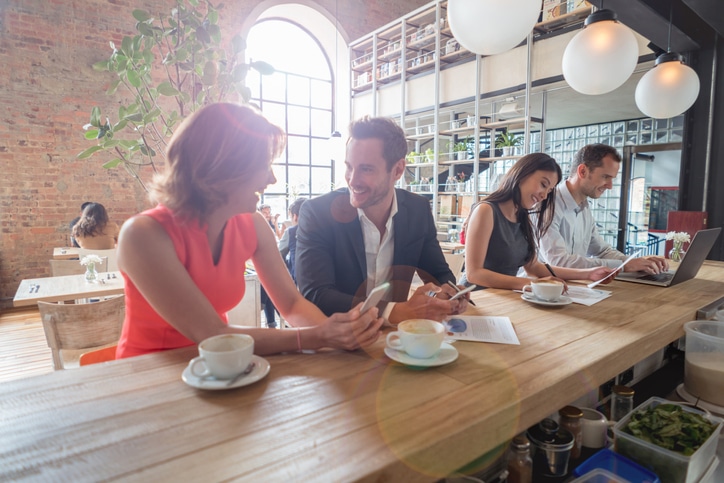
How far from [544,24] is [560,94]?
3.52 feet

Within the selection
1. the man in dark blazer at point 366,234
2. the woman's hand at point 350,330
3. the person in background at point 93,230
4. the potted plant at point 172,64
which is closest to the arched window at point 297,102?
the person in background at point 93,230

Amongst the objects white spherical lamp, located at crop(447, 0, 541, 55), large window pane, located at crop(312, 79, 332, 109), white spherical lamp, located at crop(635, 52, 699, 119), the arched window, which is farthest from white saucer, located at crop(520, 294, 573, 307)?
large window pane, located at crop(312, 79, 332, 109)

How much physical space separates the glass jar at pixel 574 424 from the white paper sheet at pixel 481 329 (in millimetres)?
230

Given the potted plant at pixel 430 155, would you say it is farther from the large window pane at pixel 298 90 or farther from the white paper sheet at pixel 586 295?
the white paper sheet at pixel 586 295

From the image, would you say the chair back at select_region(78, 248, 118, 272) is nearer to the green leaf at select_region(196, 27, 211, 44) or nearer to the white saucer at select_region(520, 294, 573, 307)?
the green leaf at select_region(196, 27, 211, 44)

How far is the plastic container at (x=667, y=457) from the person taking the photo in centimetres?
95

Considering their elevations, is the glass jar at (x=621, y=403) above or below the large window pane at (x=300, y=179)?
below

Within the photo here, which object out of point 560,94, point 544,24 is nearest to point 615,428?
point 544,24

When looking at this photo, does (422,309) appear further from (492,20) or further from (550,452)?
(492,20)

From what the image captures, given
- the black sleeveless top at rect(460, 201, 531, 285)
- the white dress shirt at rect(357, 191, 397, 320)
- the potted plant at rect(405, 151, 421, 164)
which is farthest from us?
the potted plant at rect(405, 151, 421, 164)

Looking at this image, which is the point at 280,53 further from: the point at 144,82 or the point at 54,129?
the point at 144,82

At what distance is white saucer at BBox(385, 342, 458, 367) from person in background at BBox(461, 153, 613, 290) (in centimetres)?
101

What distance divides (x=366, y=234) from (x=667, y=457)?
114 centimetres

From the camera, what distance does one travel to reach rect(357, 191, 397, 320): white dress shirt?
5.61 feet
